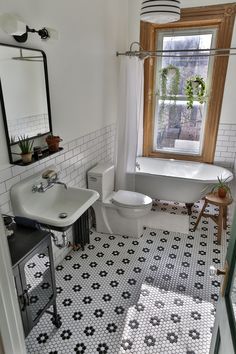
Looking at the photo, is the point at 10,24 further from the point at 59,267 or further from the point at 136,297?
the point at 136,297

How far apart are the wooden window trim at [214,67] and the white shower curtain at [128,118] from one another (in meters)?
0.65

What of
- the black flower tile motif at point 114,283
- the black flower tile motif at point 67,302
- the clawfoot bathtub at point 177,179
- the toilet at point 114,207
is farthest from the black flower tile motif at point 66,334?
the clawfoot bathtub at point 177,179

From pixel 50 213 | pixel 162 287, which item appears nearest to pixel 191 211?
pixel 162 287

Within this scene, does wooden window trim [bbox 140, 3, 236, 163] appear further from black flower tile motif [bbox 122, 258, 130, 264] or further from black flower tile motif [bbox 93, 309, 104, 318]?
black flower tile motif [bbox 93, 309, 104, 318]

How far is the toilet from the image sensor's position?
2.93 m

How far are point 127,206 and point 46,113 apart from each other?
1345 mm

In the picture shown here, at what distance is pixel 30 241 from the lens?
61.0 inches

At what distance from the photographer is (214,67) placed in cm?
358

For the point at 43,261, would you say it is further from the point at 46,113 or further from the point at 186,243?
the point at 186,243

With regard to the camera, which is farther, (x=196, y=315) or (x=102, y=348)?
(x=196, y=315)

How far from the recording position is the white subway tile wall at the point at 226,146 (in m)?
3.74

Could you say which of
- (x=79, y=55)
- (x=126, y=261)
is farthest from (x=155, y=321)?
(x=79, y=55)

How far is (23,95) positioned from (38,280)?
52.3 inches

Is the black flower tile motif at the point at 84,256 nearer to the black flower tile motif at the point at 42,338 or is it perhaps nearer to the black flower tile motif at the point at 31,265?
the black flower tile motif at the point at 42,338
